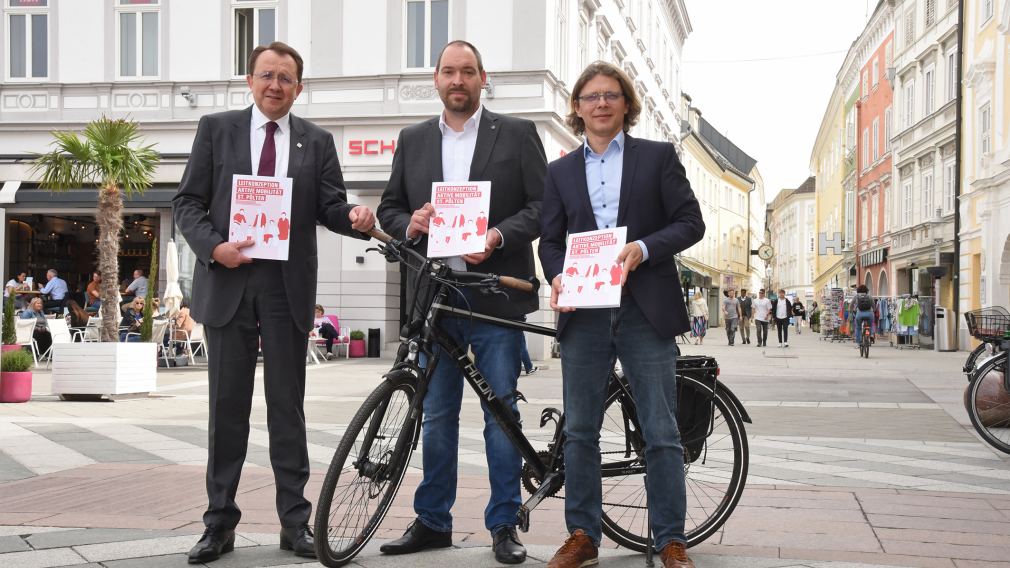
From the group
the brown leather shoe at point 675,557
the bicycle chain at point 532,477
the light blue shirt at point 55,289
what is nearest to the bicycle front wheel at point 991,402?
the bicycle chain at point 532,477

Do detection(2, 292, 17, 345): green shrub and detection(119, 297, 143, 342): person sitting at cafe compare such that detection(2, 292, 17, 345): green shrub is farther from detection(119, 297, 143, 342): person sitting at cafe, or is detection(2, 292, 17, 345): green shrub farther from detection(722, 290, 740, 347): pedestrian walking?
detection(722, 290, 740, 347): pedestrian walking

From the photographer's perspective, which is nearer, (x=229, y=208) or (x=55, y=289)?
(x=229, y=208)

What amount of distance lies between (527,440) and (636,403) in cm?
57

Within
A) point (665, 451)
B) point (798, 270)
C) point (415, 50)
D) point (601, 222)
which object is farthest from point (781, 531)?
point (798, 270)

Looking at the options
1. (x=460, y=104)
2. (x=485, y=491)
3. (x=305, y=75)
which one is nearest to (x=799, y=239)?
(x=305, y=75)

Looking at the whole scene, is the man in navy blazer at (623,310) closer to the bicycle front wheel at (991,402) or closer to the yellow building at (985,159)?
the bicycle front wheel at (991,402)

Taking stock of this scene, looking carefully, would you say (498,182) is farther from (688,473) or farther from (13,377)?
(13,377)

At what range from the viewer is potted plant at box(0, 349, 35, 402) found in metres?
11.5

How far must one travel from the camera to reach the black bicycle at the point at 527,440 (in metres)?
4.09

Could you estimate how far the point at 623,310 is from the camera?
13.0 ft

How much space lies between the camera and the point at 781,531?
4770mm

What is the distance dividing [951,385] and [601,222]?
40.3ft

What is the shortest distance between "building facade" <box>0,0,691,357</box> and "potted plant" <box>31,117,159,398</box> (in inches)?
295

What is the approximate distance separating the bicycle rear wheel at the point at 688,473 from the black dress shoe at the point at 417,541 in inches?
26.6
